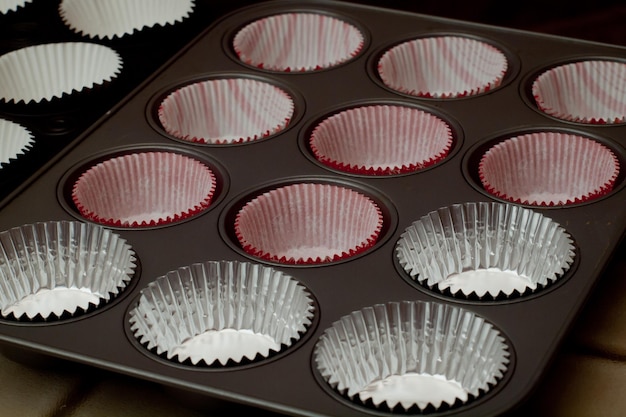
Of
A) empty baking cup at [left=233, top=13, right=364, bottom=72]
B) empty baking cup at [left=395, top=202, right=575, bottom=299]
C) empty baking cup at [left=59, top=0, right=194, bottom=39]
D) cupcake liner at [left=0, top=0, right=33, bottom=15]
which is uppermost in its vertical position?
cupcake liner at [left=0, top=0, right=33, bottom=15]

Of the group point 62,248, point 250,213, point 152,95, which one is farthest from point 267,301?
point 152,95

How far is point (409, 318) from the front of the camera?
1229mm

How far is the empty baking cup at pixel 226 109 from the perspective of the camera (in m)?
1.71

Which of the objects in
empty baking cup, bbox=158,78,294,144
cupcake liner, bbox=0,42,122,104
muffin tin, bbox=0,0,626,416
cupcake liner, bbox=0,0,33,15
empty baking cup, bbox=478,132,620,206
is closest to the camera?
muffin tin, bbox=0,0,626,416

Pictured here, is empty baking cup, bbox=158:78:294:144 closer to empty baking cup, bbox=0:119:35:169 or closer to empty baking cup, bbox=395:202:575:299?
empty baking cup, bbox=0:119:35:169

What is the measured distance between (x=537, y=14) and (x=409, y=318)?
48.6 inches

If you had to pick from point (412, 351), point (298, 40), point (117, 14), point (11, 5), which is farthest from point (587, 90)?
point (11, 5)

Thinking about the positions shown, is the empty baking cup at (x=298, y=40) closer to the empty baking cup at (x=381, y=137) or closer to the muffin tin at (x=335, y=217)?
the muffin tin at (x=335, y=217)

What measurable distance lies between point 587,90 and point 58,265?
36.1 inches

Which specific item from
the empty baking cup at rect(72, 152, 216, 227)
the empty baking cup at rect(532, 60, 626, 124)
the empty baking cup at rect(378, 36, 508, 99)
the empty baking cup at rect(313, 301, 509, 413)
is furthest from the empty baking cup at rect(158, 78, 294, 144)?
the empty baking cup at rect(313, 301, 509, 413)

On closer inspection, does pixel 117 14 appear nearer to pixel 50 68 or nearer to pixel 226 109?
pixel 50 68

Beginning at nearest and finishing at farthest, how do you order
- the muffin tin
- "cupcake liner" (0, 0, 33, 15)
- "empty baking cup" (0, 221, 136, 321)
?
1. the muffin tin
2. "empty baking cup" (0, 221, 136, 321)
3. "cupcake liner" (0, 0, 33, 15)

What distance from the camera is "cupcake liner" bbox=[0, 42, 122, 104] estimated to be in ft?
5.96

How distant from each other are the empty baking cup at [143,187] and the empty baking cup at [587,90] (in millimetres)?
585
